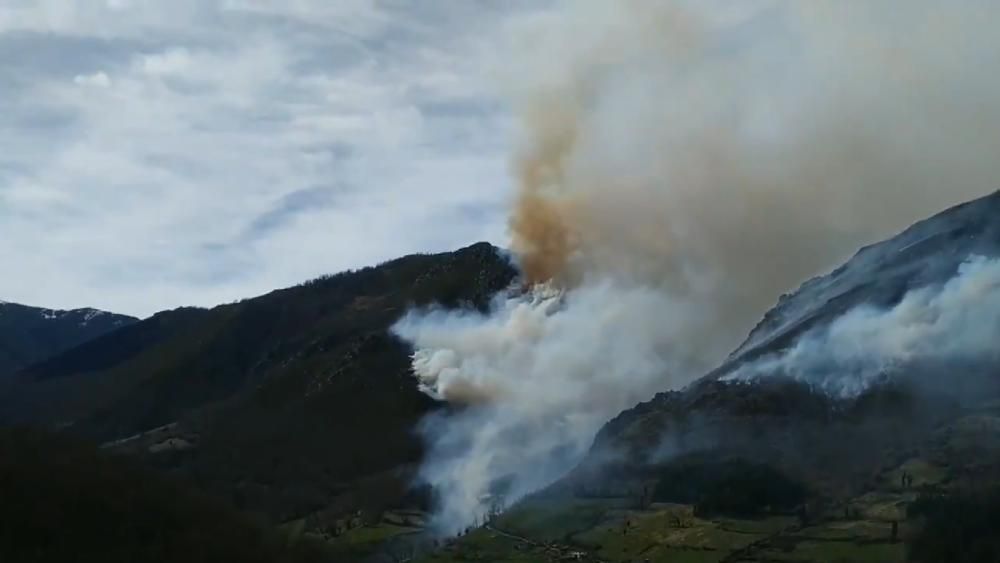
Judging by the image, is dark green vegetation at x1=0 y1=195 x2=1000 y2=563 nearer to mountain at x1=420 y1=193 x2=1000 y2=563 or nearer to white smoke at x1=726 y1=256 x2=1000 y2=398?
mountain at x1=420 y1=193 x2=1000 y2=563

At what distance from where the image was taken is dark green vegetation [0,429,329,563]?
289ft

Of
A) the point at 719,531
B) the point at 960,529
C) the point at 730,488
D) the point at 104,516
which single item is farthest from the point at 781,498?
the point at 104,516

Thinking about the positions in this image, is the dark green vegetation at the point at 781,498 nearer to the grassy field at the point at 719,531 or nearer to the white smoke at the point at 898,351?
the grassy field at the point at 719,531

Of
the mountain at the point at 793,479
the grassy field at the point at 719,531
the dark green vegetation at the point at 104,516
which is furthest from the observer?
the mountain at the point at 793,479

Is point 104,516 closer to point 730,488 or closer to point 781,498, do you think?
point 730,488

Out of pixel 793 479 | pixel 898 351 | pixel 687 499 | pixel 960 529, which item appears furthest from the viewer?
pixel 898 351

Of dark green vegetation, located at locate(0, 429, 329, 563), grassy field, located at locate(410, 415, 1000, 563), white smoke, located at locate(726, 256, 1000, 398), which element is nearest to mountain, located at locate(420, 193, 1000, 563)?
grassy field, located at locate(410, 415, 1000, 563)

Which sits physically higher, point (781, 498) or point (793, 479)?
point (793, 479)

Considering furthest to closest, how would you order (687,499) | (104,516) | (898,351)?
(898,351) < (687,499) < (104,516)

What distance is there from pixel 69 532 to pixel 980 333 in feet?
528

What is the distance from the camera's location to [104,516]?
96.4m

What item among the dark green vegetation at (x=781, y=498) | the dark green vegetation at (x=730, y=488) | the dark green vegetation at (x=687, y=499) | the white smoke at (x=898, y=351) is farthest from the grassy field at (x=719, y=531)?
the white smoke at (x=898, y=351)

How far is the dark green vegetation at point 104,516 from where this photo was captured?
88125mm

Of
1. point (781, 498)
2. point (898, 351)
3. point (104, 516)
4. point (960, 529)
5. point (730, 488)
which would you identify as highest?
point (898, 351)
